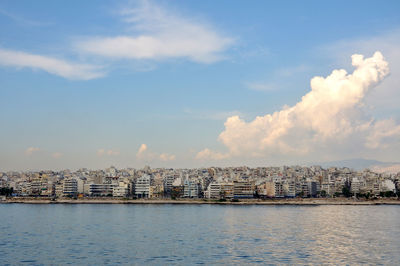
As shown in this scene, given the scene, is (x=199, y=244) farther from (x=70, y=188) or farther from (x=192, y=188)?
(x=70, y=188)

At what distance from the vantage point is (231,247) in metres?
45.0

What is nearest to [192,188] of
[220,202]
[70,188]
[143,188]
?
[143,188]

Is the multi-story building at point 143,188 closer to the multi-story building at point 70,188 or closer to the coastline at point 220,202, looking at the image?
the coastline at point 220,202

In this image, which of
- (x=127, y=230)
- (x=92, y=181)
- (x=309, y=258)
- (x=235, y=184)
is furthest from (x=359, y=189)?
(x=309, y=258)

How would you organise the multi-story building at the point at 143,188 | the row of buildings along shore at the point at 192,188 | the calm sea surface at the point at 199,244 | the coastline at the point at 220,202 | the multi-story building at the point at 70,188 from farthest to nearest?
the multi-story building at the point at 143,188, the multi-story building at the point at 70,188, the row of buildings along shore at the point at 192,188, the coastline at the point at 220,202, the calm sea surface at the point at 199,244

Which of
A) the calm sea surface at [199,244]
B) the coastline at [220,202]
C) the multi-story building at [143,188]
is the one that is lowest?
the calm sea surface at [199,244]

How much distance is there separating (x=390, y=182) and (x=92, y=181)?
125 metres

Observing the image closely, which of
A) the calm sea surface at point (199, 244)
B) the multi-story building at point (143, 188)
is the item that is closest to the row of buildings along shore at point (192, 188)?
the multi-story building at point (143, 188)

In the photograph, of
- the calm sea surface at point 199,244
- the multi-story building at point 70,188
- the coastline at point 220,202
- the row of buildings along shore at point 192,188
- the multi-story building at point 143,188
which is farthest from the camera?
the multi-story building at point 143,188

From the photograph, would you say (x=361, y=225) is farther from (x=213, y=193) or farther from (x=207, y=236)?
(x=213, y=193)

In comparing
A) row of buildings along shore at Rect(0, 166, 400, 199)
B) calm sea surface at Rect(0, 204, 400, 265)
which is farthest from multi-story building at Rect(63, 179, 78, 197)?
calm sea surface at Rect(0, 204, 400, 265)

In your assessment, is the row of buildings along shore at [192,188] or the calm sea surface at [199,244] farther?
the row of buildings along shore at [192,188]

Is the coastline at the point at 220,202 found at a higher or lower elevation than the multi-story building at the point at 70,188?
lower

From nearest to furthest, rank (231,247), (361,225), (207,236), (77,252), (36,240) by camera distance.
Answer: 1. (77,252)
2. (231,247)
3. (36,240)
4. (207,236)
5. (361,225)
